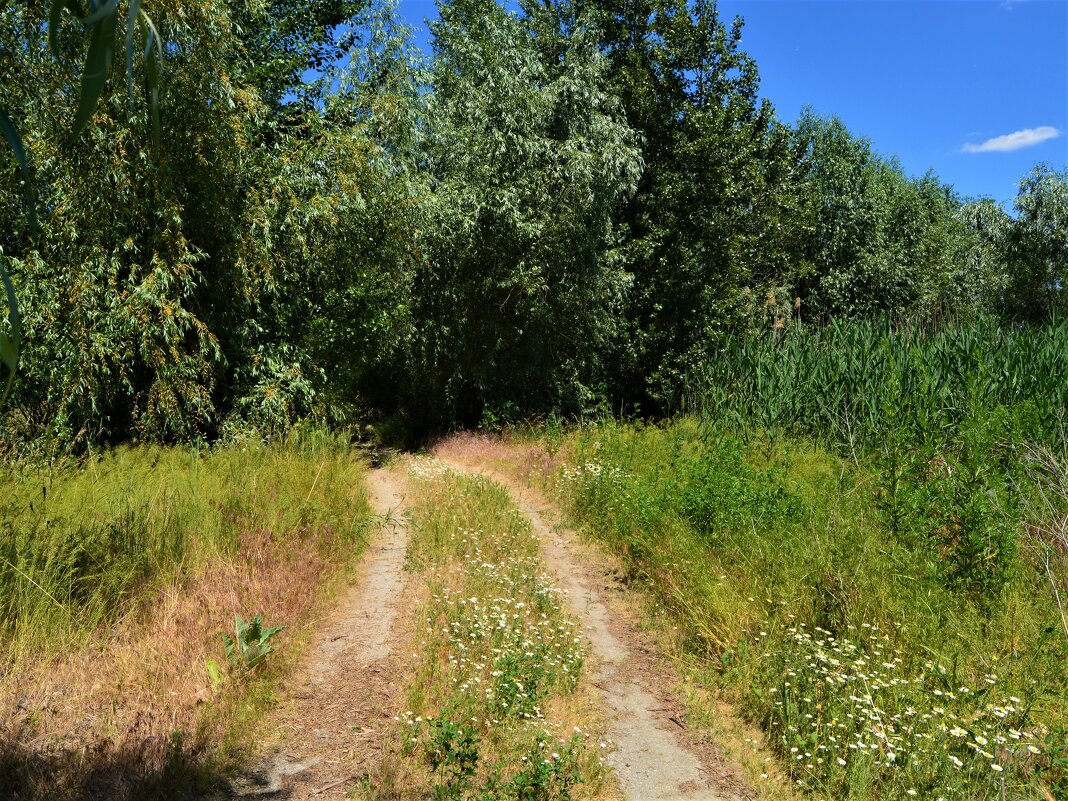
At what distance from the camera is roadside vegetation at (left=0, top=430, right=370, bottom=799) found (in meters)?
3.76

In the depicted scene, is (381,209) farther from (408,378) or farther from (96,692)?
(96,692)

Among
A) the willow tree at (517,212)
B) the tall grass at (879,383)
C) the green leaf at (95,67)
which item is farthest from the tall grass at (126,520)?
the willow tree at (517,212)

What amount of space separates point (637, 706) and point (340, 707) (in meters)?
2.00

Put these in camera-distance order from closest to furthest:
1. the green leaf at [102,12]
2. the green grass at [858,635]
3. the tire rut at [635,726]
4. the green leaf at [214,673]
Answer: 1. the green leaf at [102,12]
2. the green grass at [858,635]
3. the tire rut at [635,726]
4. the green leaf at [214,673]

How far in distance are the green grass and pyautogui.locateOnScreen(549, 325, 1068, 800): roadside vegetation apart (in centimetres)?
2

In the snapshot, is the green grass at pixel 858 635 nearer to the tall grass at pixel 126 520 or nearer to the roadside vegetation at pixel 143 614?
the roadside vegetation at pixel 143 614

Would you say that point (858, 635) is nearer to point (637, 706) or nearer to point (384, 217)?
point (637, 706)

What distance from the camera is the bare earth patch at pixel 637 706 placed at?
4.04 metres

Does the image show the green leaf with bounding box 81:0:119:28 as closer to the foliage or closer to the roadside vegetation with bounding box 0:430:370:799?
the roadside vegetation with bounding box 0:430:370:799

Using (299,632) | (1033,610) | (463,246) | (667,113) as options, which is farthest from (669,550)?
(667,113)

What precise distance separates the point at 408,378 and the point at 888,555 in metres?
15.7

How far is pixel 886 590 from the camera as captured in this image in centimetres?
529

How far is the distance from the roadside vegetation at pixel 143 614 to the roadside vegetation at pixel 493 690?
3.18 ft

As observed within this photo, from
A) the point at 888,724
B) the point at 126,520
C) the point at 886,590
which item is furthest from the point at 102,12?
the point at 886,590
